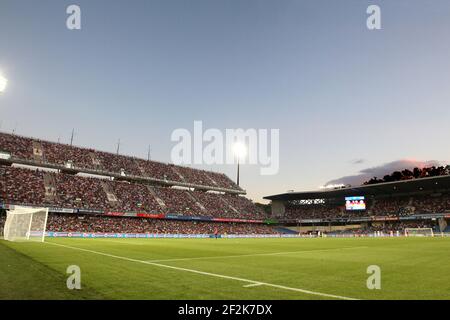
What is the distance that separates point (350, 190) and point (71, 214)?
67319mm

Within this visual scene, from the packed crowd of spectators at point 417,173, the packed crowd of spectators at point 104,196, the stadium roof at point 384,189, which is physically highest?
the packed crowd of spectators at point 417,173

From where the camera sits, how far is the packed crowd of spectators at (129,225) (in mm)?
54062

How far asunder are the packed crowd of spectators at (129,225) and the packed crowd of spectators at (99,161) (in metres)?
15.4

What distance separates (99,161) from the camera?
245 ft

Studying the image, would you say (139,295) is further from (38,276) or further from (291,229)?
(291,229)

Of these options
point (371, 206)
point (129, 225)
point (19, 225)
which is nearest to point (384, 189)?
point (371, 206)

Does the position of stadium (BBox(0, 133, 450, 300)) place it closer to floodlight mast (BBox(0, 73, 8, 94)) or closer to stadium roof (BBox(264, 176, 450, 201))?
stadium roof (BBox(264, 176, 450, 201))

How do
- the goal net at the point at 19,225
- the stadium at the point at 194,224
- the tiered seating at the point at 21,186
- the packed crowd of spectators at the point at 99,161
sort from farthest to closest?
the packed crowd of spectators at the point at 99,161, the tiered seating at the point at 21,186, the goal net at the point at 19,225, the stadium at the point at 194,224

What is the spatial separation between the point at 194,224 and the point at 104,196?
21.7 meters

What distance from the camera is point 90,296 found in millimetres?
6625

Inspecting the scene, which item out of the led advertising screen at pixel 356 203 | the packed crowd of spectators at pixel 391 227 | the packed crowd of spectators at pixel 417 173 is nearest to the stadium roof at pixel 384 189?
the led advertising screen at pixel 356 203

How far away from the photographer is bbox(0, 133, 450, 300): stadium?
8.15m

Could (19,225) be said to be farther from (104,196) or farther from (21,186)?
(104,196)

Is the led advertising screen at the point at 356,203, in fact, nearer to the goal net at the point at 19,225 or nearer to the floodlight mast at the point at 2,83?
the goal net at the point at 19,225
